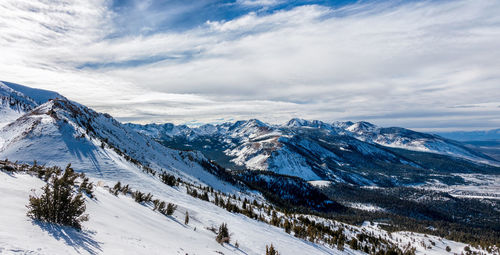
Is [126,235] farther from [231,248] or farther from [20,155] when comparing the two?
[20,155]

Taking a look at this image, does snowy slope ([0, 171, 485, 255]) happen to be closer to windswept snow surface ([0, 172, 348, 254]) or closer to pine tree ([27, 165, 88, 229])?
windswept snow surface ([0, 172, 348, 254])

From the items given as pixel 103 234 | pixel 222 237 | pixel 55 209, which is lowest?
pixel 222 237

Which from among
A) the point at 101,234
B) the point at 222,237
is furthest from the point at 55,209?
the point at 222,237


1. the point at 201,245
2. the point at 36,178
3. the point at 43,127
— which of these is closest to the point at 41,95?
the point at 43,127

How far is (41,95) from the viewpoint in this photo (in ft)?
388

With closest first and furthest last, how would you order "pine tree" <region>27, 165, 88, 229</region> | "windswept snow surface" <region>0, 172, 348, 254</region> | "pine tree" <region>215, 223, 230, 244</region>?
"windswept snow surface" <region>0, 172, 348, 254</region>, "pine tree" <region>27, 165, 88, 229</region>, "pine tree" <region>215, 223, 230, 244</region>

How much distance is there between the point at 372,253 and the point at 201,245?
23.7 metres

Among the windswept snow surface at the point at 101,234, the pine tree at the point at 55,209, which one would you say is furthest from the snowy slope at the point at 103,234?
the pine tree at the point at 55,209

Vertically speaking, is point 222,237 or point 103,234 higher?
point 103,234

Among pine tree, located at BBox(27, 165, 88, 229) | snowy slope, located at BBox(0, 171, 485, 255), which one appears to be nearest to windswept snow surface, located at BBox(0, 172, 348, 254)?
snowy slope, located at BBox(0, 171, 485, 255)

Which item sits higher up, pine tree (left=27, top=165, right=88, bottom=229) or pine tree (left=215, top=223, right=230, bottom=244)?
pine tree (left=27, top=165, right=88, bottom=229)

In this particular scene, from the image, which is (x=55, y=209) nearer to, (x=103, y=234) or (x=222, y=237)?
(x=103, y=234)

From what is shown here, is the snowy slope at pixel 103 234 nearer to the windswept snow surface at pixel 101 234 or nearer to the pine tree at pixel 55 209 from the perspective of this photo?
the windswept snow surface at pixel 101 234

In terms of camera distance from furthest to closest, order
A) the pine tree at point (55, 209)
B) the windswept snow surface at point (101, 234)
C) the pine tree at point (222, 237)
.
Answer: the pine tree at point (222, 237) → the pine tree at point (55, 209) → the windswept snow surface at point (101, 234)
